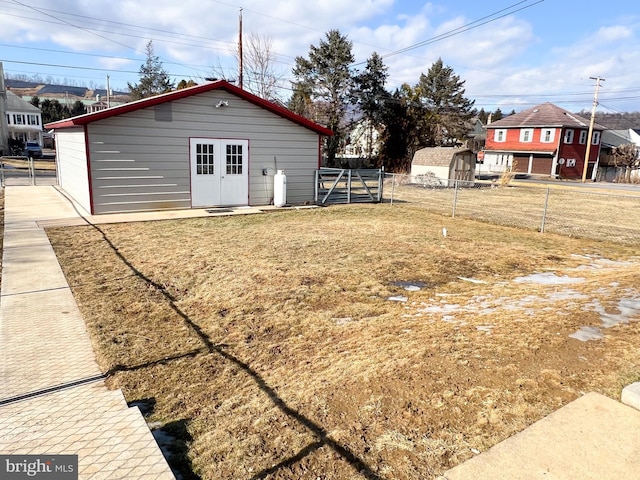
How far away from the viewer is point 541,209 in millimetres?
17250

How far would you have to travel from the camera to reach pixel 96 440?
2.83 metres

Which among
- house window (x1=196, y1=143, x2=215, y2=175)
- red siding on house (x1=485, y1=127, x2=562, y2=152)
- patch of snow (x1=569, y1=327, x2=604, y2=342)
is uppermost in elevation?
red siding on house (x1=485, y1=127, x2=562, y2=152)

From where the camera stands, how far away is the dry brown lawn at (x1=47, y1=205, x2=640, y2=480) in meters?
2.95

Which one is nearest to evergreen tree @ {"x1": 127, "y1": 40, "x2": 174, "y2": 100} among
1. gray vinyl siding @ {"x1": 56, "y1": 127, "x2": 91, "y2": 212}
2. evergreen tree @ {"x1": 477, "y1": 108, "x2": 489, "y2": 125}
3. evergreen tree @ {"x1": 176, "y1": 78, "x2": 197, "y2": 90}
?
evergreen tree @ {"x1": 176, "y1": 78, "x2": 197, "y2": 90}

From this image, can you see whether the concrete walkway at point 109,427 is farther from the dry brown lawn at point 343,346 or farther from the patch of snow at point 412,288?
the patch of snow at point 412,288

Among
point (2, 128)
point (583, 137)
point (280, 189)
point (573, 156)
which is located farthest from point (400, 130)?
A: point (2, 128)

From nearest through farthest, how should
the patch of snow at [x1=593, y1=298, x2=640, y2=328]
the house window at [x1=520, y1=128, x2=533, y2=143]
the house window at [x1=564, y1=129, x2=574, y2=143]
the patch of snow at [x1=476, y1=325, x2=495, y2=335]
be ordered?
the patch of snow at [x1=476, y1=325, x2=495, y2=335] → the patch of snow at [x1=593, y1=298, x2=640, y2=328] → the house window at [x1=564, y1=129, x2=574, y2=143] → the house window at [x1=520, y1=128, x2=533, y2=143]

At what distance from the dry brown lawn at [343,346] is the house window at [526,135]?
37874mm

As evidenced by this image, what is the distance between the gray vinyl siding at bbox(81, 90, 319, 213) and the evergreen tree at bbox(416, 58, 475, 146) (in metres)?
31.0

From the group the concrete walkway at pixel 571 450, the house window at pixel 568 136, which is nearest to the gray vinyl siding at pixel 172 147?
the concrete walkway at pixel 571 450

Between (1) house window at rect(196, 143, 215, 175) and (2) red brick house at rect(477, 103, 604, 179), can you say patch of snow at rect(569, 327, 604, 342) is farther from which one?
(2) red brick house at rect(477, 103, 604, 179)

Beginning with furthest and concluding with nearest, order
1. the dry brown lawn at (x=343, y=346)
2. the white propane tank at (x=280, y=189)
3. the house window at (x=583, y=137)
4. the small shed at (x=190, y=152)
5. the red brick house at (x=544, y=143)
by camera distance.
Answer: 1. the house window at (x=583, y=137)
2. the red brick house at (x=544, y=143)
3. the white propane tank at (x=280, y=189)
4. the small shed at (x=190, y=152)
5. the dry brown lawn at (x=343, y=346)

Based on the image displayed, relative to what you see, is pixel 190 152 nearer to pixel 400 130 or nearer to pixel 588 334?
pixel 588 334

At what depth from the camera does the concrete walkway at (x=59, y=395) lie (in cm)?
268
